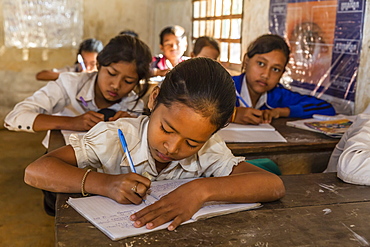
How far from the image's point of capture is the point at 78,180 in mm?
1178

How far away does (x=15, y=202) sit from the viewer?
9.93 feet

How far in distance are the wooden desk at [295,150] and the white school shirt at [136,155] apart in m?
0.39

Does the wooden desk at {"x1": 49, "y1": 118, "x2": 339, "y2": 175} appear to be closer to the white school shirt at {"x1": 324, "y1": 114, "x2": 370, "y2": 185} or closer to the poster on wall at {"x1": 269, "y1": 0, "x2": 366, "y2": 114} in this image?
the white school shirt at {"x1": 324, "y1": 114, "x2": 370, "y2": 185}

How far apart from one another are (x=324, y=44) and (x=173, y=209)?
213 centimetres

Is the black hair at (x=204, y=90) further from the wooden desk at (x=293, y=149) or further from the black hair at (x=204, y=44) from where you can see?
the black hair at (x=204, y=44)

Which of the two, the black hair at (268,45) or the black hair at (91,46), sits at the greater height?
the black hair at (268,45)

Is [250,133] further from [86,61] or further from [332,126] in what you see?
[86,61]

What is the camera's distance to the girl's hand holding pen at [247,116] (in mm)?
2211

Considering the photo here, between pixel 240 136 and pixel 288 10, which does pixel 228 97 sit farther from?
pixel 288 10

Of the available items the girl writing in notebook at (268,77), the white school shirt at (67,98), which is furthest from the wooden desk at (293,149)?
the girl writing in notebook at (268,77)

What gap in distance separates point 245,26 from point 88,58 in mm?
1433

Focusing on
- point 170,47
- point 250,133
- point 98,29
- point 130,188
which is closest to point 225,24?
point 170,47

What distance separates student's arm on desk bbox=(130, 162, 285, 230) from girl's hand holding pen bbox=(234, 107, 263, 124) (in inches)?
35.6

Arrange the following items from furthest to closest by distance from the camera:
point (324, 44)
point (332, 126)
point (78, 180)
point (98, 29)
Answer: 1. point (98, 29)
2. point (324, 44)
3. point (332, 126)
4. point (78, 180)
